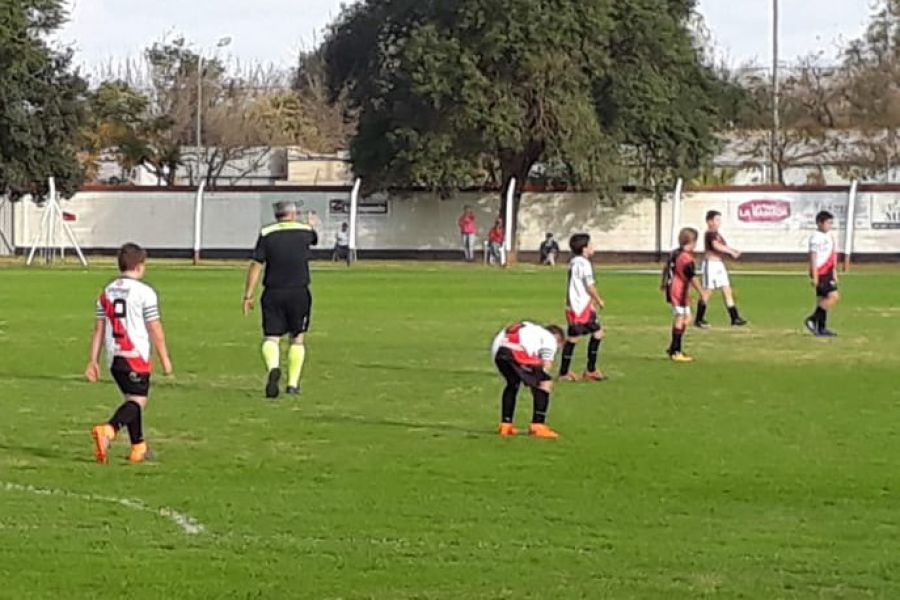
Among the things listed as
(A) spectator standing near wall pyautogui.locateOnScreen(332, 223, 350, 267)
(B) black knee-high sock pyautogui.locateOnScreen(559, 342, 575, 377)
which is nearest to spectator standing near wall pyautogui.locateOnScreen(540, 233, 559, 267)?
(A) spectator standing near wall pyautogui.locateOnScreen(332, 223, 350, 267)

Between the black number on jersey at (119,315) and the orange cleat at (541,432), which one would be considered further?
the orange cleat at (541,432)

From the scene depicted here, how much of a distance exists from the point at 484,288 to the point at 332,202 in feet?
72.4

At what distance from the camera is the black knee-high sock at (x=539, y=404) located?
1300cm

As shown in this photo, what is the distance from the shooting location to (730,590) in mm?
7566

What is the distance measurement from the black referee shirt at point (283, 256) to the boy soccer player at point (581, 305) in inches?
124

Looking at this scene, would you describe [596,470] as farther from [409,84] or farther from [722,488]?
[409,84]

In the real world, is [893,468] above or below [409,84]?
below

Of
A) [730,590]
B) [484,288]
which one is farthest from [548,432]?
[484,288]

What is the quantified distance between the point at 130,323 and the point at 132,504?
6.97 ft

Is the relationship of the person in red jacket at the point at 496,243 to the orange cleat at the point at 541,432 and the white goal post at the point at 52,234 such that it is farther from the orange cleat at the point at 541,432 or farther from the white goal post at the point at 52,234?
the orange cleat at the point at 541,432

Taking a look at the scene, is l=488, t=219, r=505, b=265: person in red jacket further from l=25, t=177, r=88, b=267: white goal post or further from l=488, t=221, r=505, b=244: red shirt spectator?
l=25, t=177, r=88, b=267: white goal post

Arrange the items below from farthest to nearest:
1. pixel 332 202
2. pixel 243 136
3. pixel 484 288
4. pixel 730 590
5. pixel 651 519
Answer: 1. pixel 243 136
2. pixel 332 202
3. pixel 484 288
4. pixel 651 519
5. pixel 730 590

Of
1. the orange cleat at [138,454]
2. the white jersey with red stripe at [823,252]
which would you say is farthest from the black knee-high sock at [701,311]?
the orange cleat at [138,454]

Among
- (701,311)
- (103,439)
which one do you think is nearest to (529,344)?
(103,439)
